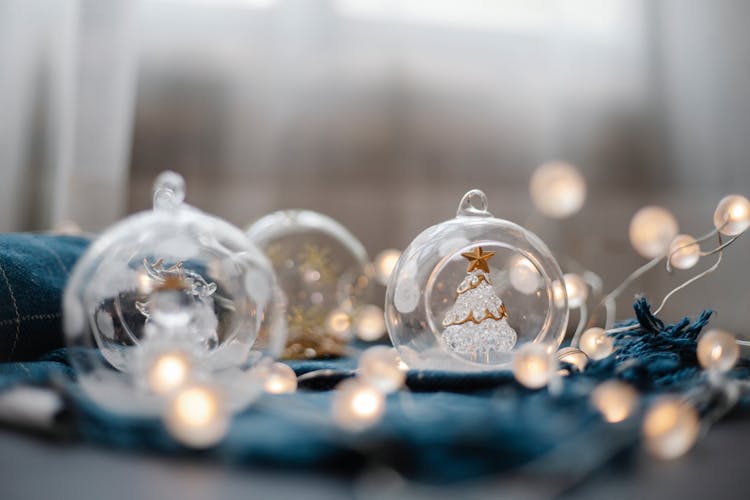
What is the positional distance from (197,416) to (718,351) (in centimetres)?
39

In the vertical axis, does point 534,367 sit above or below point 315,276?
below

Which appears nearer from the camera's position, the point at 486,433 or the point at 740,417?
the point at 486,433

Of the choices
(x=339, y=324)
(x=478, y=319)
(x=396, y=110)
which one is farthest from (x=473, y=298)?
(x=396, y=110)

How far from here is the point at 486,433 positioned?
39 centimetres

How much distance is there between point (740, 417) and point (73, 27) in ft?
3.55

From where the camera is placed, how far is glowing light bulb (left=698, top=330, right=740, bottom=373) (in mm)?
538

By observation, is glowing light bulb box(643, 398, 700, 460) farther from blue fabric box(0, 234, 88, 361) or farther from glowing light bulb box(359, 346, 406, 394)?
blue fabric box(0, 234, 88, 361)

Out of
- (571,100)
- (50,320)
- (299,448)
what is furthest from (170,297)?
(571,100)

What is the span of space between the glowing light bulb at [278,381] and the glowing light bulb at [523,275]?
0.24m

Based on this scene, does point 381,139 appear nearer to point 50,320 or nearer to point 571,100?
point 571,100

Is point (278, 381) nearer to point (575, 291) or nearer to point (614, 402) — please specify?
point (614, 402)

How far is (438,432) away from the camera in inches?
15.5

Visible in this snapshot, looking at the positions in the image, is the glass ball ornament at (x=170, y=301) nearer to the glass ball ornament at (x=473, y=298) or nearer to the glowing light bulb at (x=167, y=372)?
the glowing light bulb at (x=167, y=372)

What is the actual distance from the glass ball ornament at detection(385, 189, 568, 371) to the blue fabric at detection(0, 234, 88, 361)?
1.15 ft
